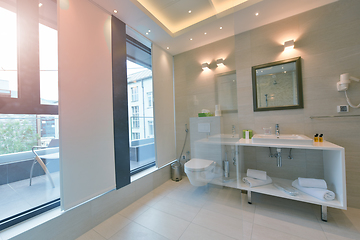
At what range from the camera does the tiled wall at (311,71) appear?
1506 mm

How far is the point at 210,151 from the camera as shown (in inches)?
56.8

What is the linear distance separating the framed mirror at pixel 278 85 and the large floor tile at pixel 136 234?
77.4 inches

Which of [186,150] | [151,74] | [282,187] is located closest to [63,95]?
[151,74]

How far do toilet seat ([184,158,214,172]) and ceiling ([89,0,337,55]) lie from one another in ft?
4.42

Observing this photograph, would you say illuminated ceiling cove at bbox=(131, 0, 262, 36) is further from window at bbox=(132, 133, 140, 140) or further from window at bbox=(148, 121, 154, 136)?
window at bbox=(132, 133, 140, 140)

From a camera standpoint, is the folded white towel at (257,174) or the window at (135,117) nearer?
the folded white towel at (257,174)

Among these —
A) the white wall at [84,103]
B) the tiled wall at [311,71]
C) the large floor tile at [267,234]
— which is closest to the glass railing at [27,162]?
the white wall at [84,103]

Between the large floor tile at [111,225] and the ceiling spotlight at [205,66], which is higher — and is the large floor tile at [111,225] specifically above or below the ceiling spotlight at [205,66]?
below

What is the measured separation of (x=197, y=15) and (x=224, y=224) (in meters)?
2.42

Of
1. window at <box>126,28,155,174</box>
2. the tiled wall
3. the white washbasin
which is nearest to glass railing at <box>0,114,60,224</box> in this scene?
window at <box>126,28,155,174</box>

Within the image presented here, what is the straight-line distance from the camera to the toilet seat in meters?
1.51

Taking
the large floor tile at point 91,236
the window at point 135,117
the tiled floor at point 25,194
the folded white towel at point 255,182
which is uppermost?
the window at point 135,117

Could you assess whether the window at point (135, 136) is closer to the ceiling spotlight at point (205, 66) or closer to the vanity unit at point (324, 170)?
the vanity unit at point (324, 170)

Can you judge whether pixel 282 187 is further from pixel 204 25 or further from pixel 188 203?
pixel 204 25
